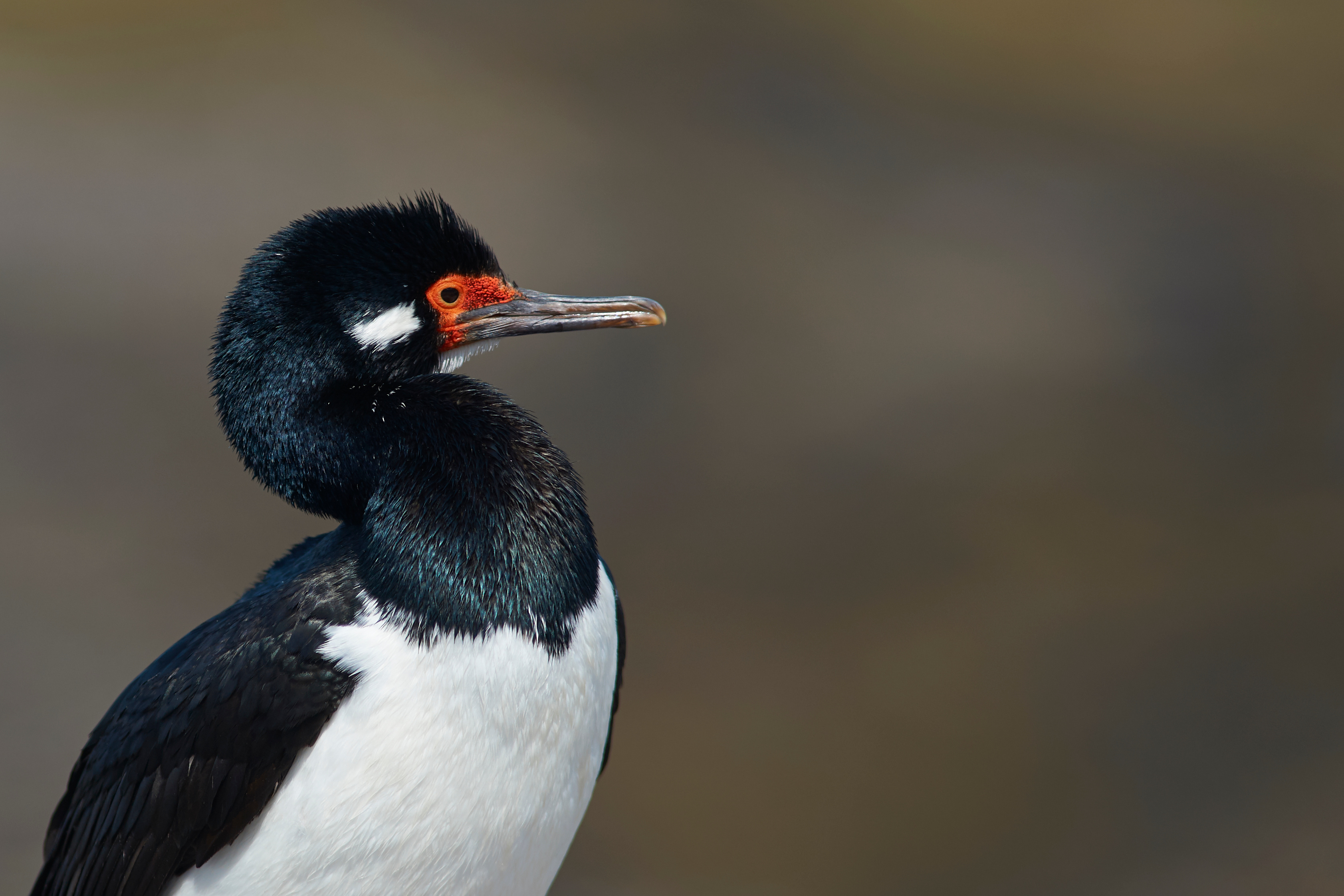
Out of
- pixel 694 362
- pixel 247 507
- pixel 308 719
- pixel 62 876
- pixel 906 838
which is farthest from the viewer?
pixel 694 362

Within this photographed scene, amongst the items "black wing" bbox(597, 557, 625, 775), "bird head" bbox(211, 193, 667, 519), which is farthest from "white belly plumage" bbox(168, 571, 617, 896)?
"bird head" bbox(211, 193, 667, 519)

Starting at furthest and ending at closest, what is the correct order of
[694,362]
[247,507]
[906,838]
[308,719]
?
1. [694,362]
2. [247,507]
3. [906,838]
4. [308,719]

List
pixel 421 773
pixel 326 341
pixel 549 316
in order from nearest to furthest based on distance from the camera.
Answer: pixel 421 773 → pixel 326 341 → pixel 549 316

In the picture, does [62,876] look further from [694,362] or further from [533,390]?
[694,362]

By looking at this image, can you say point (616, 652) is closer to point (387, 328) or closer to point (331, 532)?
point (331, 532)

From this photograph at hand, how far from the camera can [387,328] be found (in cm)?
248

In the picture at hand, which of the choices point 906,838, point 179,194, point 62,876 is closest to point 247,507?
point 179,194

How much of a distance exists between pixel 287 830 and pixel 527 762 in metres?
0.42

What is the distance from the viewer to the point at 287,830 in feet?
7.70

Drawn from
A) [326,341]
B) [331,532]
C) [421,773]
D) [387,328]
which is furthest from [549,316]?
[421,773]

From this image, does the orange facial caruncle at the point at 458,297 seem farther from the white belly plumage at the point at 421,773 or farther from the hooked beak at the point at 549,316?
the white belly plumage at the point at 421,773

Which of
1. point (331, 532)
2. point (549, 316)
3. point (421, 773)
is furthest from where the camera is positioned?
point (549, 316)

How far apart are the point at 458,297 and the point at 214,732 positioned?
902 mm

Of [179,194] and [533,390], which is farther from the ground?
[179,194]
